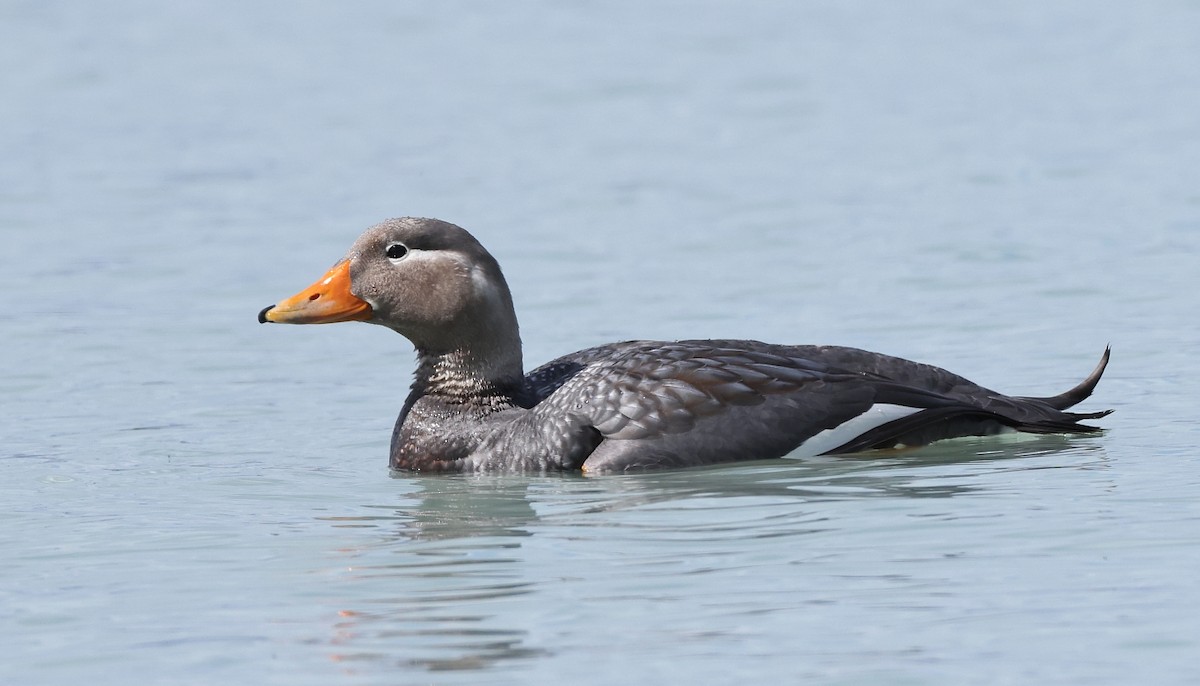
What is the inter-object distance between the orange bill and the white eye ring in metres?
0.22

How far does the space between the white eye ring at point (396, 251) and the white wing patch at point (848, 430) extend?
7.44 ft

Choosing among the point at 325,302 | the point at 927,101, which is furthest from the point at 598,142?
the point at 325,302

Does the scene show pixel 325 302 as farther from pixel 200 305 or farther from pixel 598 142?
pixel 598 142

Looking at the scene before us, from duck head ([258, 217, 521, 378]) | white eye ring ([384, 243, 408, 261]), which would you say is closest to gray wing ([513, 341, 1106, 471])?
duck head ([258, 217, 521, 378])

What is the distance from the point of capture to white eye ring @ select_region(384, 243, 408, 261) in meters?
11.2

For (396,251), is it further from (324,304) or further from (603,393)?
(603,393)

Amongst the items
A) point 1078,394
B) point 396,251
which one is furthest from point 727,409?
point 1078,394

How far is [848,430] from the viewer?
424 inches

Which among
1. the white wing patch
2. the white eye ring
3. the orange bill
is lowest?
the white wing patch

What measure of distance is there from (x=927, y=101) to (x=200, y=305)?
11055 millimetres

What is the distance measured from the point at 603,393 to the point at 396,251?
1397 mm

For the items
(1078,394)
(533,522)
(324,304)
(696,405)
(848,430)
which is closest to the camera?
(533,522)

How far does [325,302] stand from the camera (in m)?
11.1

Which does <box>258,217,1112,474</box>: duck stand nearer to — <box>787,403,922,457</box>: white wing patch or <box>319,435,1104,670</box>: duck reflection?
<box>787,403,922,457</box>: white wing patch
